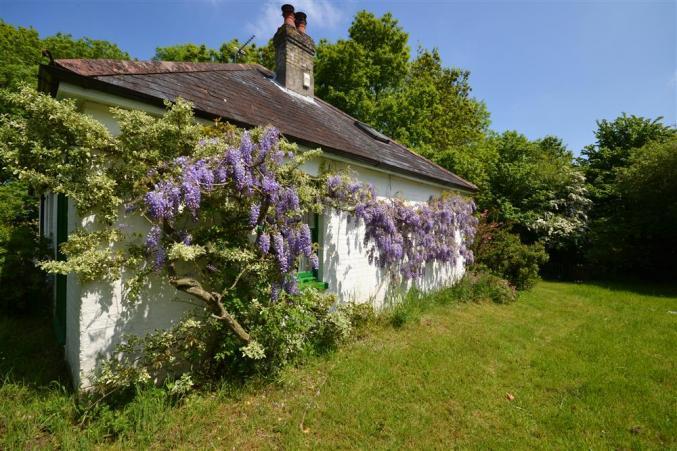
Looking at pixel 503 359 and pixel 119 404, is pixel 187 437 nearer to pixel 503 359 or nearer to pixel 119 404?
pixel 119 404

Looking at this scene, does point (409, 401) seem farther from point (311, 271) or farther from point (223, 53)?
point (223, 53)

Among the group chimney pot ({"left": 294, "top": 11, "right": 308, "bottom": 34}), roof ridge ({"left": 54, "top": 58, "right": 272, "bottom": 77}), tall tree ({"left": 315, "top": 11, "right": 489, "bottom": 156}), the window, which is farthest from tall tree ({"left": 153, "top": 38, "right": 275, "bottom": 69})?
the window

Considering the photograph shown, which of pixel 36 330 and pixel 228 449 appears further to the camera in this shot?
pixel 36 330

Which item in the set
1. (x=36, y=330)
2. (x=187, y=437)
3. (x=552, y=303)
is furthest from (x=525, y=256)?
(x=36, y=330)

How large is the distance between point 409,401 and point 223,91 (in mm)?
5516

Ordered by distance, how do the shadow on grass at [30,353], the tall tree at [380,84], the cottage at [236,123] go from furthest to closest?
the tall tree at [380,84] → the shadow on grass at [30,353] → the cottage at [236,123]

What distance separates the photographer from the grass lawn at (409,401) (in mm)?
2873

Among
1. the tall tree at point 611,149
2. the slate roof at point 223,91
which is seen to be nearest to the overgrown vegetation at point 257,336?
the slate roof at point 223,91

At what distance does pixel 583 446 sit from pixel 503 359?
182 centimetres

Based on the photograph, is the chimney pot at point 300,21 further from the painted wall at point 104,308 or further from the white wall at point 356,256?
the painted wall at point 104,308

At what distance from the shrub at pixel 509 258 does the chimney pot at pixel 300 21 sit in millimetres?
8384

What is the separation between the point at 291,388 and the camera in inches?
144

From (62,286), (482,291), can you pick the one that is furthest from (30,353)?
(482,291)

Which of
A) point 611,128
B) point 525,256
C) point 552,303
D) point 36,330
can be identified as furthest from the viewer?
point 611,128
